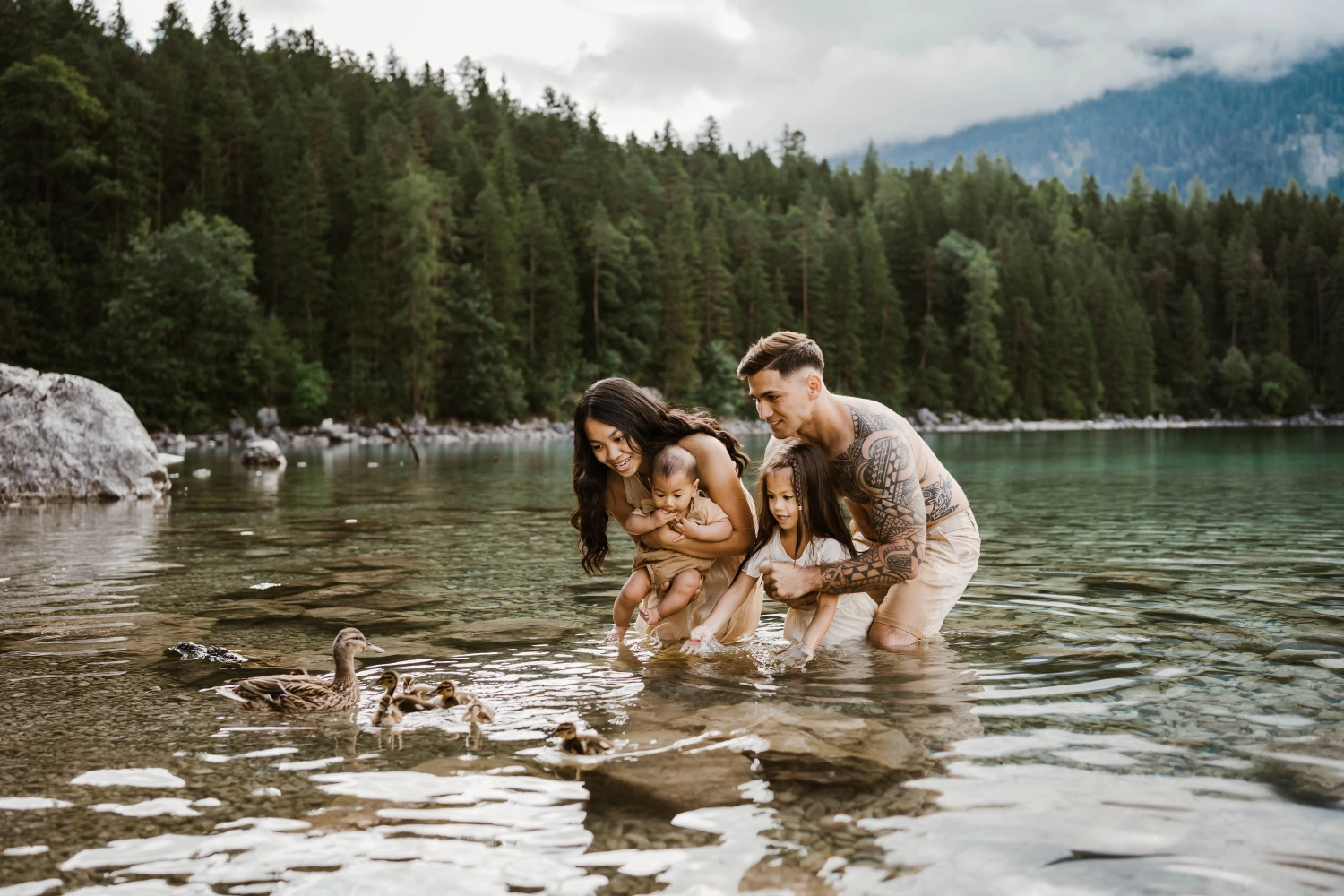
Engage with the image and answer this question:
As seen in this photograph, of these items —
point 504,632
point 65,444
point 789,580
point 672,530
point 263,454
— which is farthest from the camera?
point 263,454

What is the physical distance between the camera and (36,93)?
5372 centimetres

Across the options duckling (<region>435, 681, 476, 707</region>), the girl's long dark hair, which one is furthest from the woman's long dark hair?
duckling (<region>435, 681, 476, 707</region>)

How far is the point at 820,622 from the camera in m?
6.02

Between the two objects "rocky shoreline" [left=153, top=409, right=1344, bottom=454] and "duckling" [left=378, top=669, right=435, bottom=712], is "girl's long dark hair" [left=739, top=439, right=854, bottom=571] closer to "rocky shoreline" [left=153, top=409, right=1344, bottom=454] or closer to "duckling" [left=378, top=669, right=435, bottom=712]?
"duckling" [left=378, top=669, right=435, bottom=712]

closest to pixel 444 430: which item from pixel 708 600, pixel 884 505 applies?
pixel 708 600

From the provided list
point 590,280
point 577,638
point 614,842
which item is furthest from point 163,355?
point 614,842

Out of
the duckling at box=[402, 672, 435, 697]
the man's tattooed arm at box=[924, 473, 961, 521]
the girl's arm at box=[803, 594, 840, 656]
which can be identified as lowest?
the duckling at box=[402, 672, 435, 697]

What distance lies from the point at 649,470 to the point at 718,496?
47cm

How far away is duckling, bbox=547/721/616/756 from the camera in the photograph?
4.19 metres

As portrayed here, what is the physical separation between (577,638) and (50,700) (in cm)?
305

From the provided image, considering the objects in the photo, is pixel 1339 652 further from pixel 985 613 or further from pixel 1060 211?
pixel 1060 211

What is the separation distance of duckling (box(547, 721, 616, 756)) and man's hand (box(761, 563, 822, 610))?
6.30 feet

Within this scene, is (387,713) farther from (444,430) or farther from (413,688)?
(444,430)

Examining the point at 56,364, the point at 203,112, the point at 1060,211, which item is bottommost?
the point at 56,364
